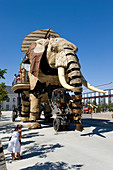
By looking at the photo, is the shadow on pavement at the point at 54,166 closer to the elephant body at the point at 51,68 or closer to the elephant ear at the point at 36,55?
the elephant body at the point at 51,68

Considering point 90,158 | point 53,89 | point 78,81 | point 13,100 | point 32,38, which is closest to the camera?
point 90,158

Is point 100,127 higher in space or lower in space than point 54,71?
lower

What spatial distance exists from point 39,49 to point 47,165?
6.48 m

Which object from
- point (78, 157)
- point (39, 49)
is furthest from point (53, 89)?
point (78, 157)

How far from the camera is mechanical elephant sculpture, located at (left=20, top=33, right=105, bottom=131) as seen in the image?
727cm

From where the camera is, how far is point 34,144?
6.30 metres

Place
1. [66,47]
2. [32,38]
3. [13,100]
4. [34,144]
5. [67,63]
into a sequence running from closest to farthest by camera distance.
→ [34,144] < [67,63] < [66,47] < [32,38] < [13,100]

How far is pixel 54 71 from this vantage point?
32.2 feet

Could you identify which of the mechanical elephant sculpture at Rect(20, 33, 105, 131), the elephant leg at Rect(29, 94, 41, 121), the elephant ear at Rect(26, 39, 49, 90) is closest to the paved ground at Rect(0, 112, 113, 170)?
the mechanical elephant sculpture at Rect(20, 33, 105, 131)

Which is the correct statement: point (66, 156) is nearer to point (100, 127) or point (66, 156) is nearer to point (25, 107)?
point (100, 127)

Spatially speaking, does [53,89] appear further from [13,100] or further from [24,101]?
[13,100]

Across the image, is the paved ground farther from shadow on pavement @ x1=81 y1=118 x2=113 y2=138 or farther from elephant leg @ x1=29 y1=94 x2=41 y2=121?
elephant leg @ x1=29 y1=94 x2=41 y2=121

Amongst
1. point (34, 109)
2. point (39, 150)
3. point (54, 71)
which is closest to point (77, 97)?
point (39, 150)

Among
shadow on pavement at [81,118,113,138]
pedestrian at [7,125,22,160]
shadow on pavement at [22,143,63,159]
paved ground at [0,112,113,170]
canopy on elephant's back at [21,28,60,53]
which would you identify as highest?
canopy on elephant's back at [21,28,60,53]
